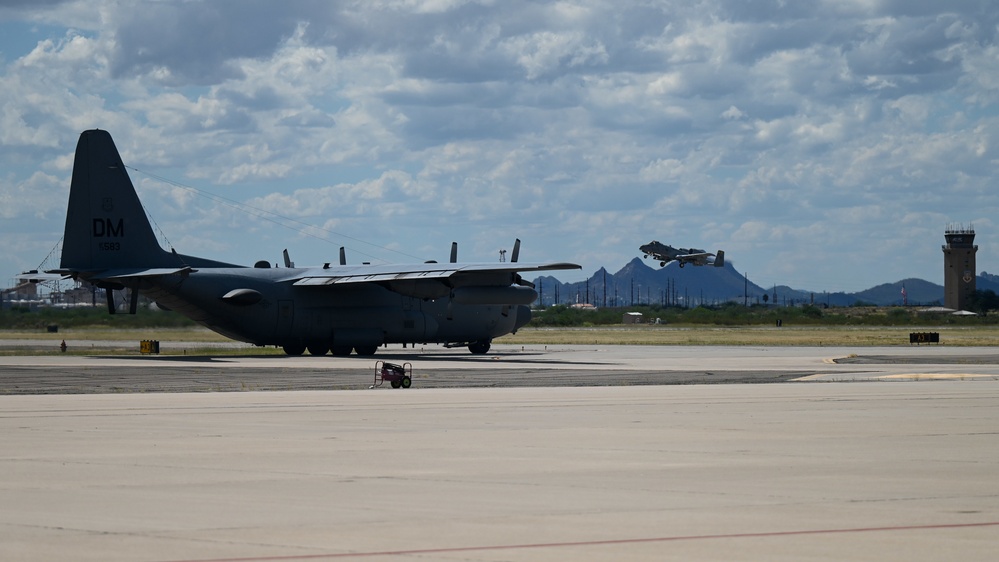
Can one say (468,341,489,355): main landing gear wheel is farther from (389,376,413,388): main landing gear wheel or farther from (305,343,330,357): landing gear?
(389,376,413,388): main landing gear wheel

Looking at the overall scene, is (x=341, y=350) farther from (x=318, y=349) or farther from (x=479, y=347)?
(x=479, y=347)

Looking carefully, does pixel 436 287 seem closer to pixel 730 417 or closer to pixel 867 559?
pixel 730 417

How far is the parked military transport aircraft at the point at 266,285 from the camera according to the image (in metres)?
52.0

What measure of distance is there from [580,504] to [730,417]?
1141 cm

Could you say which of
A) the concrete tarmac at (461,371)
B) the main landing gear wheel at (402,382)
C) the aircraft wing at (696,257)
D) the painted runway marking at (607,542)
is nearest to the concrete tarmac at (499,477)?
the painted runway marking at (607,542)

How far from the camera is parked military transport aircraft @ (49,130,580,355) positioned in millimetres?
52031

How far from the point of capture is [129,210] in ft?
173

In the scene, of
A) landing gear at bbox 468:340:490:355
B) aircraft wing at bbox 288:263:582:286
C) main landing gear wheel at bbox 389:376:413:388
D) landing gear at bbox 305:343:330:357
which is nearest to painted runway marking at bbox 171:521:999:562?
main landing gear wheel at bbox 389:376:413:388

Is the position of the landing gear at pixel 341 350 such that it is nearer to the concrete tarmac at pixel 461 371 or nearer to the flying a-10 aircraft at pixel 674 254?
the concrete tarmac at pixel 461 371

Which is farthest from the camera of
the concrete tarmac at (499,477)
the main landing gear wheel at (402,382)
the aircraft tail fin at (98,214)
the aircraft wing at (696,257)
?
the aircraft wing at (696,257)

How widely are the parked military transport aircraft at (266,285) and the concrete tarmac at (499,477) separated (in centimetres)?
2427

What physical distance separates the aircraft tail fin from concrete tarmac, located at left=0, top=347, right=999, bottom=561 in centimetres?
2456

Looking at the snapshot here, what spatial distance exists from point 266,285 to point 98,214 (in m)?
7.65

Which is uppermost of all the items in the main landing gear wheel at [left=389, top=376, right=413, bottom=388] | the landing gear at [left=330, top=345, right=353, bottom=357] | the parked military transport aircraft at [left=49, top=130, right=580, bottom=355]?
the parked military transport aircraft at [left=49, top=130, right=580, bottom=355]
